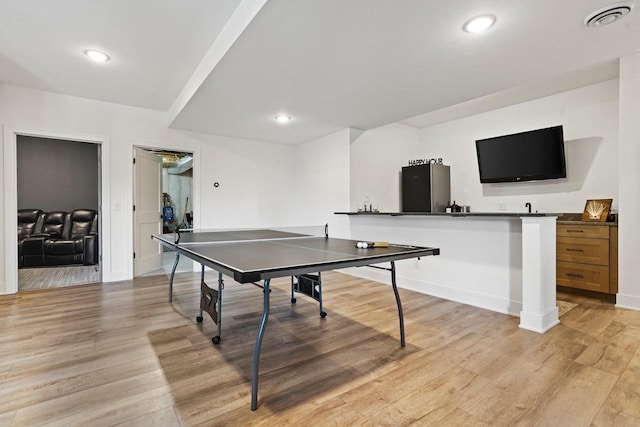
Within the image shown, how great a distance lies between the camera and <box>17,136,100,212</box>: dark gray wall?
6180 mm

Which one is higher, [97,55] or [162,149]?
[97,55]

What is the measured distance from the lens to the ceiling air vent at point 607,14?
1932 millimetres

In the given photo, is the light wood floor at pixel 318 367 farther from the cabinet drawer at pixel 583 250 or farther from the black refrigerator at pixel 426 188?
the black refrigerator at pixel 426 188

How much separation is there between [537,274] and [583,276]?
1.63 m

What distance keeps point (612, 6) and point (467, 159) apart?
11.4 ft

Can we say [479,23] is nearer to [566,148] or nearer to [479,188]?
[566,148]

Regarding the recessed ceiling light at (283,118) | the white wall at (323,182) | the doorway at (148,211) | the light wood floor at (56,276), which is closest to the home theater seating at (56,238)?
the light wood floor at (56,276)

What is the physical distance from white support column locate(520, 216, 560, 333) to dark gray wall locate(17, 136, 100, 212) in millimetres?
7312

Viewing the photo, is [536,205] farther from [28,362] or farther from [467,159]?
[28,362]

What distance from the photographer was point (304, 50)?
7.95ft

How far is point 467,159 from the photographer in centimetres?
530

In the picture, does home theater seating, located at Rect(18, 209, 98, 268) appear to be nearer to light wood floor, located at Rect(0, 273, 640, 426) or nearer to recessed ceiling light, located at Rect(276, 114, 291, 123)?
light wood floor, located at Rect(0, 273, 640, 426)

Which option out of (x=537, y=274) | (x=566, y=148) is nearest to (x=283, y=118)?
(x=537, y=274)

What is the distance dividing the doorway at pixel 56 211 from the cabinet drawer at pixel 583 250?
6135 mm
